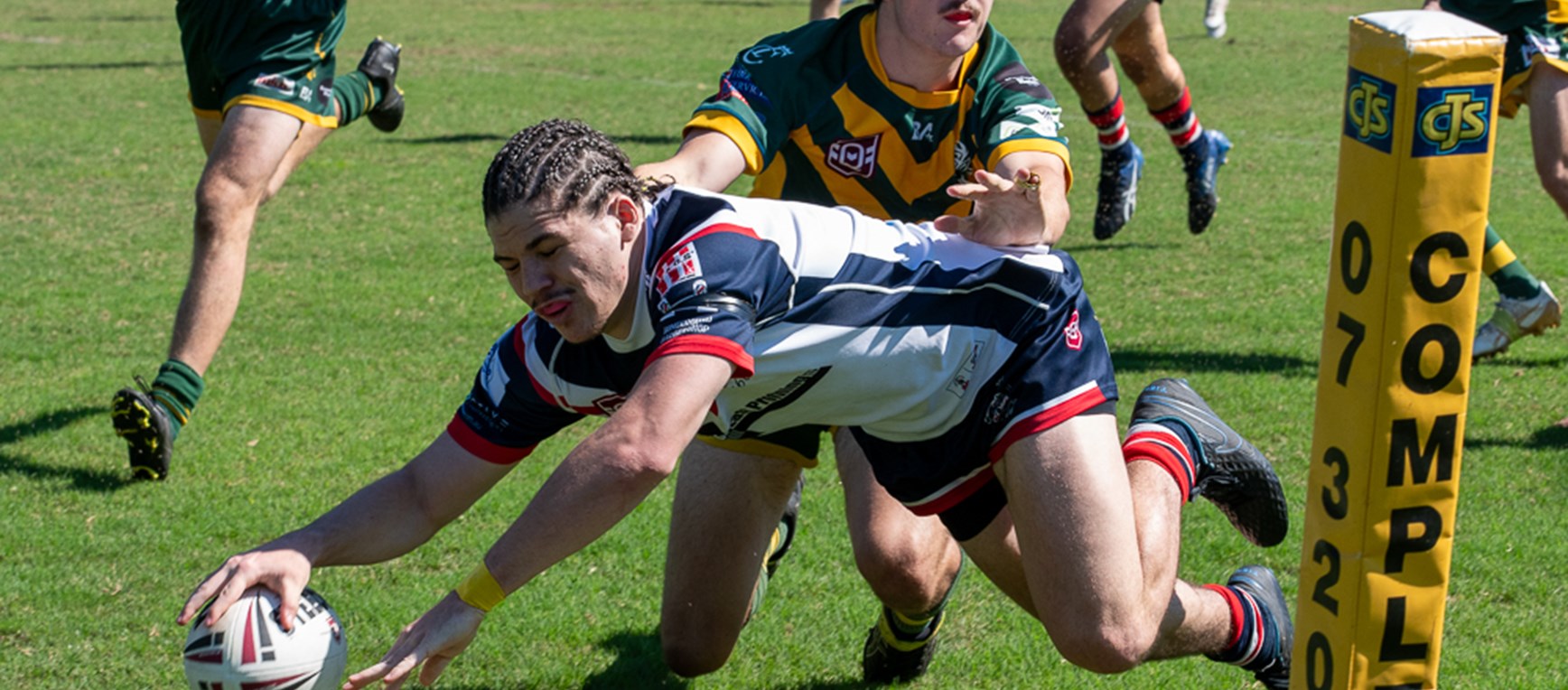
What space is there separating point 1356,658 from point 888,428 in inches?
49.8

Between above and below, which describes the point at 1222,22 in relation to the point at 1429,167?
below

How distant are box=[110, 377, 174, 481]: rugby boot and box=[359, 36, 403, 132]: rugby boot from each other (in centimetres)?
216

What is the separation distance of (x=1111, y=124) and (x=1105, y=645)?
4.42 m

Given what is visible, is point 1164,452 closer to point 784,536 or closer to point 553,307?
point 784,536

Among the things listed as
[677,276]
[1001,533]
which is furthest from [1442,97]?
[1001,533]

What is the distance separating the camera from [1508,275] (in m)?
6.77

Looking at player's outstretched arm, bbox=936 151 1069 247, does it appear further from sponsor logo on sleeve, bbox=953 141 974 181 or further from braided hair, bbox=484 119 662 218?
braided hair, bbox=484 119 662 218

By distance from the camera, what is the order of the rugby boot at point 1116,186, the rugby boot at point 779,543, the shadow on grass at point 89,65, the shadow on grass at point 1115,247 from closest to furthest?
1. the rugby boot at point 779,543
2. the rugby boot at point 1116,186
3. the shadow on grass at point 1115,247
4. the shadow on grass at point 89,65

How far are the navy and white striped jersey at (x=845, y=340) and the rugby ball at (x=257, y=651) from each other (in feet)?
1.90

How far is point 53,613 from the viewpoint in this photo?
4578mm

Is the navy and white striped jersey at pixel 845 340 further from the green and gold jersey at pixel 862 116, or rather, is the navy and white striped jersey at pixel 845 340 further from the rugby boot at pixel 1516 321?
the rugby boot at pixel 1516 321

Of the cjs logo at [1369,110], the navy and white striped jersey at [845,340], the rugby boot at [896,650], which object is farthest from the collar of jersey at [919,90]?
the cjs logo at [1369,110]

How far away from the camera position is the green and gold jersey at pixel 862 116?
4.29 m

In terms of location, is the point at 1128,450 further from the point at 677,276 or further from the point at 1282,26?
the point at 1282,26
